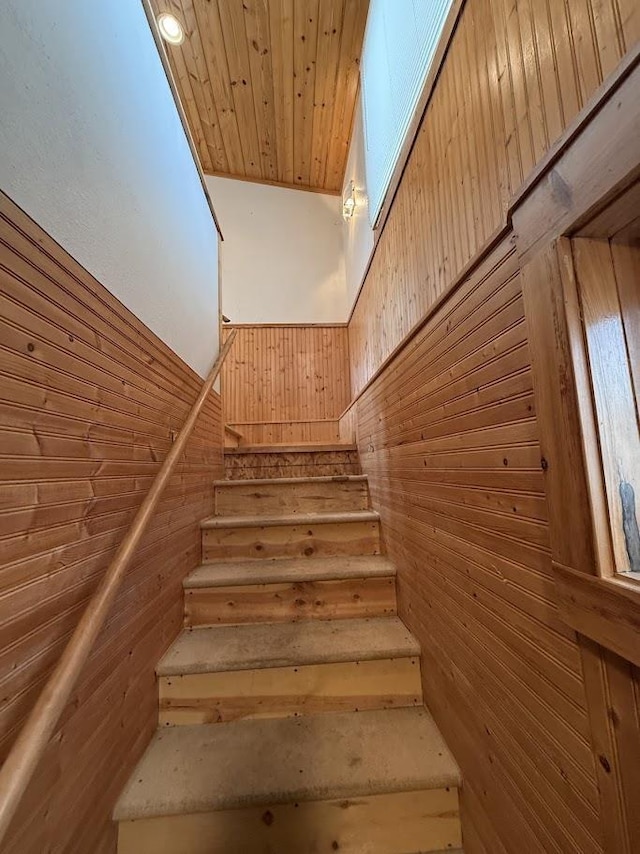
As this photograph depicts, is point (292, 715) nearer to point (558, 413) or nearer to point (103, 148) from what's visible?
point (558, 413)

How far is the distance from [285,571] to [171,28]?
3.79m

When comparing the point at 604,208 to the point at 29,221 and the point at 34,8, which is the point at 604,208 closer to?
the point at 29,221

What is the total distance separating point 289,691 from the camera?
3.97ft

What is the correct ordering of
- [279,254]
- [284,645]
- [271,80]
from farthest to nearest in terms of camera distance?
[279,254] < [271,80] < [284,645]

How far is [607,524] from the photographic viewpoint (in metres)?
0.52

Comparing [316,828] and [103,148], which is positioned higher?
[103,148]

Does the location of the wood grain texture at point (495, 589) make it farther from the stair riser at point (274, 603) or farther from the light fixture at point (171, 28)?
the light fixture at point (171, 28)

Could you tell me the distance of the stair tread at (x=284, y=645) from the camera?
121cm

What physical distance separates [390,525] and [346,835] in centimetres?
93

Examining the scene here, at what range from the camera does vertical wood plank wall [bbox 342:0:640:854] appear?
0.58m

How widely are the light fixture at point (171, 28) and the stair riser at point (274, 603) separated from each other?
3695 mm

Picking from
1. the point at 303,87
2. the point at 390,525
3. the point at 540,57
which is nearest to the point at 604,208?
the point at 540,57

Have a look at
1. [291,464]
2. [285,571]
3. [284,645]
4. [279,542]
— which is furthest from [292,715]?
[291,464]

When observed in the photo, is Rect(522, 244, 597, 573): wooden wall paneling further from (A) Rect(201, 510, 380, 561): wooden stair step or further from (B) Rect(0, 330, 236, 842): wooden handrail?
(A) Rect(201, 510, 380, 561): wooden stair step
